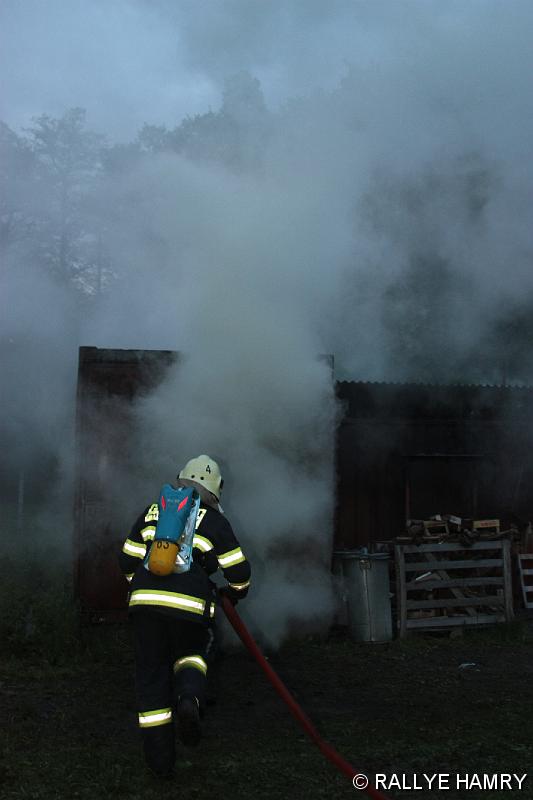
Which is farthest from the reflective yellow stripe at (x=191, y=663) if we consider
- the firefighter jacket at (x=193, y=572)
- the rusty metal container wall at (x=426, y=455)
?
the rusty metal container wall at (x=426, y=455)

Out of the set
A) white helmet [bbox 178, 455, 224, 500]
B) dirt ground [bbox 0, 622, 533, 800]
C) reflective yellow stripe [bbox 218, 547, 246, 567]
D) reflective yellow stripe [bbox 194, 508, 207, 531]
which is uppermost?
white helmet [bbox 178, 455, 224, 500]

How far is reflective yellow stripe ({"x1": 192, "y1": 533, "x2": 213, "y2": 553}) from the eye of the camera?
3.93 metres

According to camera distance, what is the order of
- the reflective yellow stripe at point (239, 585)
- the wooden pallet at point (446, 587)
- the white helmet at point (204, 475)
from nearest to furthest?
the reflective yellow stripe at point (239, 585) < the white helmet at point (204, 475) < the wooden pallet at point (446, 587)

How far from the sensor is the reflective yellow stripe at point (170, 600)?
373cm

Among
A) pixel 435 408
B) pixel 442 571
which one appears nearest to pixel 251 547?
pixel 442 571

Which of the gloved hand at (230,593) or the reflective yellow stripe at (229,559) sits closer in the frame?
the reflective yellow stripe at (229,559)

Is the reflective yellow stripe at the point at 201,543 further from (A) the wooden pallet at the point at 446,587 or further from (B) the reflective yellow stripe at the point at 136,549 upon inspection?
(A) the wooden pallet at the point at 446,587

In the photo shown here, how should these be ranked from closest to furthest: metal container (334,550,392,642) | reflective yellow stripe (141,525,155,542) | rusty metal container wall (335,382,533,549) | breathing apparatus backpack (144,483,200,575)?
breathing apparatus backpack (144,483,200,575) → reflective yellow stripe (141,525,155,542) → metal container (334,550,392,642) → rusty metal container wall (335,382,533,549)

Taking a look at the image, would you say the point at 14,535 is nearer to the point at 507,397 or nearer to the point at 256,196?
the point at 256,196

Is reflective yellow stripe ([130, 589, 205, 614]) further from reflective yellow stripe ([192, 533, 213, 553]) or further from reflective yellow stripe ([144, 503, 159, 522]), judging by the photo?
reflective yellow stripe ([144, 503, 159, 522])

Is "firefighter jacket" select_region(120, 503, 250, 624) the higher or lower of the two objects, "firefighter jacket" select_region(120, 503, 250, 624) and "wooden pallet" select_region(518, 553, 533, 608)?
the higher

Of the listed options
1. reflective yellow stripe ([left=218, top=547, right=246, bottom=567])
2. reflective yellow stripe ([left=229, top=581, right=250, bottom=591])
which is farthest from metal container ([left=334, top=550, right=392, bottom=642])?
reflective yellow stripe ([left=218, top=547, right=246, bottom=567])

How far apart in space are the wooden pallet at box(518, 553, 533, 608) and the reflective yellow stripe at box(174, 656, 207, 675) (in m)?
6.33

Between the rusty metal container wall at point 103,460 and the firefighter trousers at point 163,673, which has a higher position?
the rusty metal container wall at point 103,460
